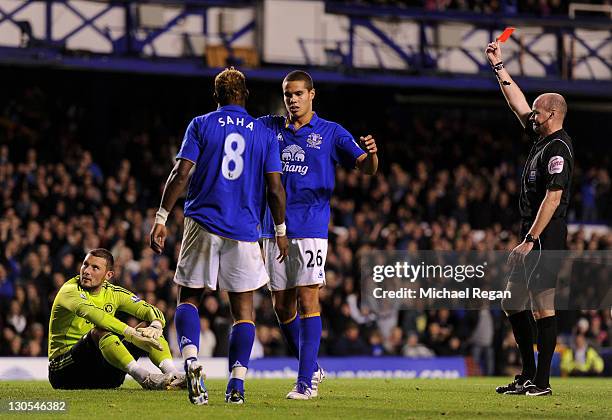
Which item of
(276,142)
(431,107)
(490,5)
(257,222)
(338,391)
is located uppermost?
(490,5)

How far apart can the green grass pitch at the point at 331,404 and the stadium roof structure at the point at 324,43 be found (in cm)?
1164

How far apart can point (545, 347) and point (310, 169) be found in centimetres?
259

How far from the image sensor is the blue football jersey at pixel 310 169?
1002cm

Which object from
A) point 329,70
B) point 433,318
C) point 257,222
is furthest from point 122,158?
Result: point 257,222

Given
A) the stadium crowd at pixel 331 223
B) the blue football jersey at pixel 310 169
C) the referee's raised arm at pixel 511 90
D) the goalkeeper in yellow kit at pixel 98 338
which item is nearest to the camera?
the blue football jersey at pixel 310 169

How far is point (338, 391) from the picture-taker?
1125 cm

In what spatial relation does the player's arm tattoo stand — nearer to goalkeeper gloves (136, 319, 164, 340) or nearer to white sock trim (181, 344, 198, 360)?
white sock trim (181, 344, 198, 360)

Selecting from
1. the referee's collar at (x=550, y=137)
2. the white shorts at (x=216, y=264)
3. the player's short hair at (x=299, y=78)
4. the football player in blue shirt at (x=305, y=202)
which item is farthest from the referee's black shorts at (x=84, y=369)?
the referee's collar at (x=550, y=137)

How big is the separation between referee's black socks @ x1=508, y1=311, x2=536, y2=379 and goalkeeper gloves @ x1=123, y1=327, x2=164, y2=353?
3178mm

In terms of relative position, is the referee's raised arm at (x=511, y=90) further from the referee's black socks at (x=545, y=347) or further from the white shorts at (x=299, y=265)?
the white shorts at (x=299, y=265)

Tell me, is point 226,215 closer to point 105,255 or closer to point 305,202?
point 305,202

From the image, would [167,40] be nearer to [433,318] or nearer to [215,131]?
[433,318]

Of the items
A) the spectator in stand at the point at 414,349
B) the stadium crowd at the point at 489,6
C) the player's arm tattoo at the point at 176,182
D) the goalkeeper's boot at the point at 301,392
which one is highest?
the stadium crowd at the point at 489,6

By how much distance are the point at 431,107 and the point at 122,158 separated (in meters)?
8.50
